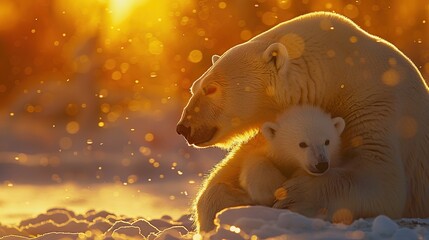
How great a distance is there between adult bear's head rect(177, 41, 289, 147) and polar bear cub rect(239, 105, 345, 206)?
21 centimetres

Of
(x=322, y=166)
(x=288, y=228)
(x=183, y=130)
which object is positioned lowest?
(x=288, y=228)

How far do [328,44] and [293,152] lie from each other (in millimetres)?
699

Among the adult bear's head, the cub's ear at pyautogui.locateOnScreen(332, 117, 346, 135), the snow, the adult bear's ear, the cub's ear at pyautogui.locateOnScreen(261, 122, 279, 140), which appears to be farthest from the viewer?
the adult bear's head

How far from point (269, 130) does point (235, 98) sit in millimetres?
336

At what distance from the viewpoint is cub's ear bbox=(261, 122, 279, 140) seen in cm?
472

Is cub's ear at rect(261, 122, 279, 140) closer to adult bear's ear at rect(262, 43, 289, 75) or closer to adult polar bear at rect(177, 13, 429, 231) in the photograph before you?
adult polar bear at rect(177, 13, 429, 231)

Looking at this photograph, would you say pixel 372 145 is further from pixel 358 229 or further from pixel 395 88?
pixel 358 229

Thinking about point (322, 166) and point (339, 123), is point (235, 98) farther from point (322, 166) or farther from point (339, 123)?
point (322, 166)

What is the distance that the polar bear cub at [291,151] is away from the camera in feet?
14.8

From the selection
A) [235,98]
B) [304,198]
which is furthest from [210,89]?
[304,198]

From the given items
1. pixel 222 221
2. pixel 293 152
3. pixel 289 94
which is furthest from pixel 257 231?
pixel 289 94

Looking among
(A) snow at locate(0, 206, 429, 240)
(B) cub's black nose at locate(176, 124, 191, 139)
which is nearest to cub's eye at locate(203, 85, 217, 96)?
(B) cub's black nose at locate(176, 124, 191, 139)

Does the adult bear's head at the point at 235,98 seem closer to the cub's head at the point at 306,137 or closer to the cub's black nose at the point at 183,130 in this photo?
the cub's black nose at the point at 183,130

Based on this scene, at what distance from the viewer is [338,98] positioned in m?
4.82
